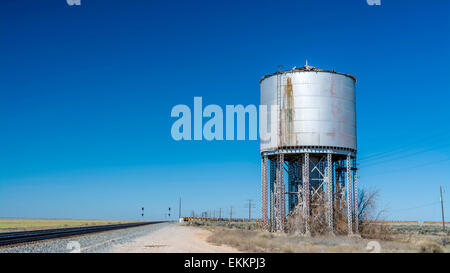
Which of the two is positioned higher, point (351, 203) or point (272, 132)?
point (272, 132)

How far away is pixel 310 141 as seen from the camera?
3294 cm

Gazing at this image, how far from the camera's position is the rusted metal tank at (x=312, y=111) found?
3306 cm

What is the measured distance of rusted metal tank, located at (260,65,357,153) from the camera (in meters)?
33.1

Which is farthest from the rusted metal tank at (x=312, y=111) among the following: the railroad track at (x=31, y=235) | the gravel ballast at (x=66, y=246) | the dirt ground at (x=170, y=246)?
the railroad track at (x=31, y=235)

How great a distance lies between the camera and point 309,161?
34938 mm

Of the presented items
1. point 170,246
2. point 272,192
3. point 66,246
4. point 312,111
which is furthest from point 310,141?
point 66,246

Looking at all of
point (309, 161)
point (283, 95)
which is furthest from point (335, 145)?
point (283, 95)

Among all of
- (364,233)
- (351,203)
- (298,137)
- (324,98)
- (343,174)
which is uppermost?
(324,98)

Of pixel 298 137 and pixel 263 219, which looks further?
pixel 263 219

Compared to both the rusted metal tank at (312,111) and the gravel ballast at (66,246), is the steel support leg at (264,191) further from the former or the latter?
the gravel ballast at (66,246)

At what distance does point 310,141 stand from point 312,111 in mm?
2289
